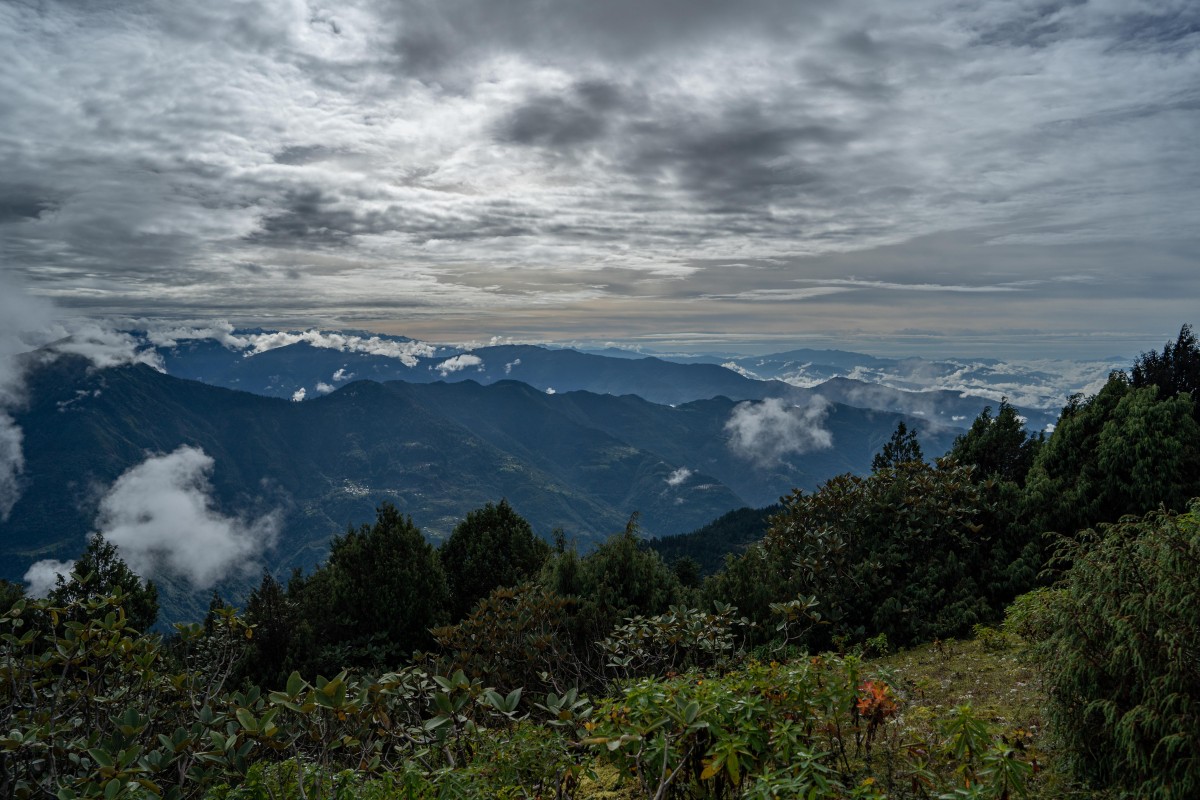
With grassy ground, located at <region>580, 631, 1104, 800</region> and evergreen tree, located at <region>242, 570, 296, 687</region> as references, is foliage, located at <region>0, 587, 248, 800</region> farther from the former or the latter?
evergreen tree, located at <region>242, 570, 296, 687</region>

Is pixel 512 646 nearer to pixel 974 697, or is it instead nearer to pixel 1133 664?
pixel 974 697

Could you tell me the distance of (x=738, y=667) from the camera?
8.76m

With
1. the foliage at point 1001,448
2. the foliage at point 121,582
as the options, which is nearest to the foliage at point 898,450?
the foliage at point 1001,448

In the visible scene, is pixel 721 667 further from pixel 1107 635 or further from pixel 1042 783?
pixel 1107 635

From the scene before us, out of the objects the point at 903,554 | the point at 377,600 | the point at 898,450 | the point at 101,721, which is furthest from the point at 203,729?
the point at 898,450

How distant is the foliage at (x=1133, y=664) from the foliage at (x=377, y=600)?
17189 millimetres

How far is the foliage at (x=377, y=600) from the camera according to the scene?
1888 cm

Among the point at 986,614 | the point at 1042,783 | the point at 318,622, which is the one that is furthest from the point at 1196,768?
the point at 318,622

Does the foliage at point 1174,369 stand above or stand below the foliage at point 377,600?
above

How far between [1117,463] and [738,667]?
11408 millimetres

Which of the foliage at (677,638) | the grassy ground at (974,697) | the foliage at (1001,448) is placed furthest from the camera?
the foliage at (1001,448)

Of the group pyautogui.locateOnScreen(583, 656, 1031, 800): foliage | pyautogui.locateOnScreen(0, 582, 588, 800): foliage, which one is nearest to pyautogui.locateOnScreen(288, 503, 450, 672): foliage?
pyautogui.locateOnScreen(0, 582, 588, 800): foliage

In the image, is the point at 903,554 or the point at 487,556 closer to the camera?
the point at 903,554

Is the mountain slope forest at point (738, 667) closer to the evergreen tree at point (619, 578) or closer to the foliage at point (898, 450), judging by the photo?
the evergreen tree at point (619, 578)
